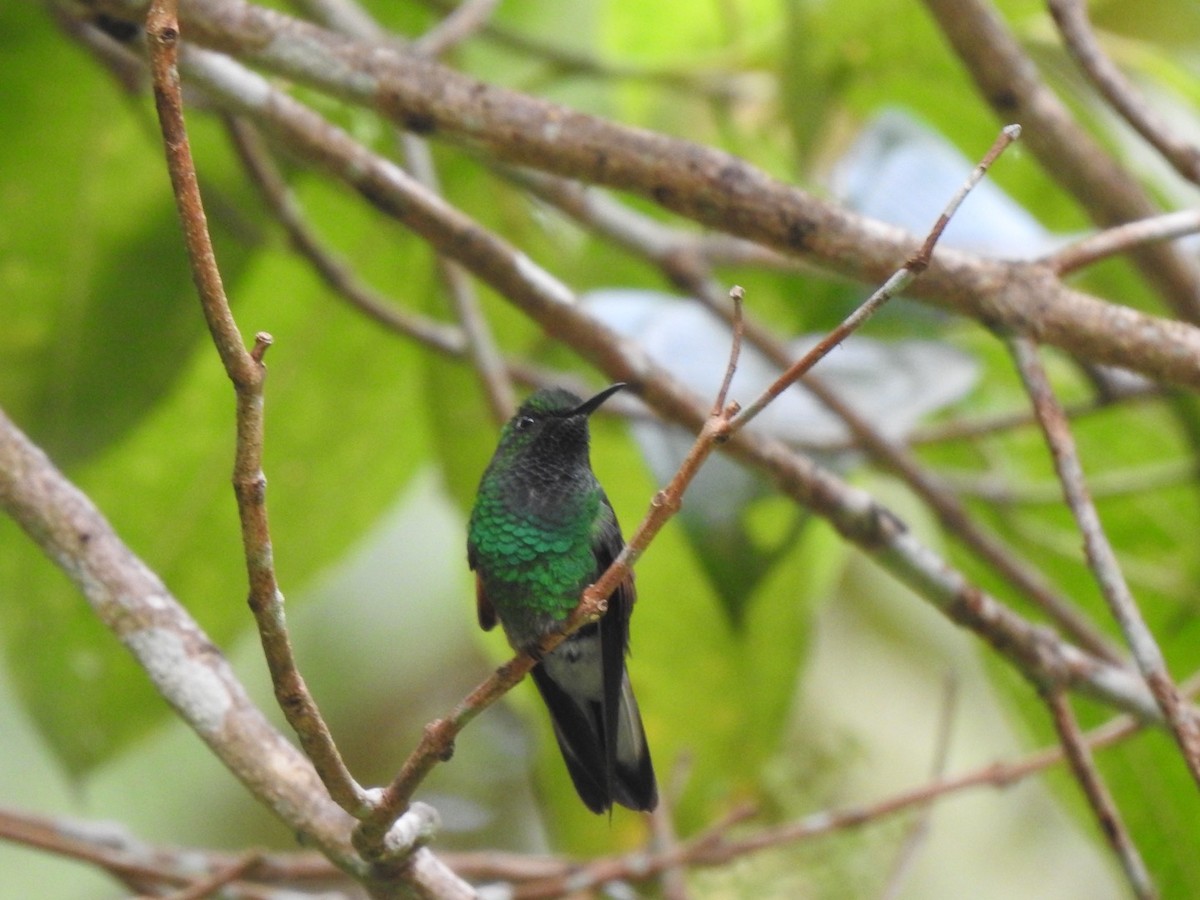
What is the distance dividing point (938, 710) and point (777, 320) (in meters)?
2.11

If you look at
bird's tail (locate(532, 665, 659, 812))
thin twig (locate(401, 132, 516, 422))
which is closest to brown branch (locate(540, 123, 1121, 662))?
thin twig (locate(401, 132, 516, 422))

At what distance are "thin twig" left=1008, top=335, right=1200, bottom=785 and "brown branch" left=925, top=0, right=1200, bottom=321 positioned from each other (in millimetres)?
556

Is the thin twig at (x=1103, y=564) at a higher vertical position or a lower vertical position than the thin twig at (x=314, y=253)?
lower

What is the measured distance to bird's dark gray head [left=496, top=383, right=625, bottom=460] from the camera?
1424 mm

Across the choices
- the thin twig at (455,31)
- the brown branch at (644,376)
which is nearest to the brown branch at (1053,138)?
the brown branch at (644,376)

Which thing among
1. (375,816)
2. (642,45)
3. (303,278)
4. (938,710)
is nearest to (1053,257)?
(375,816)

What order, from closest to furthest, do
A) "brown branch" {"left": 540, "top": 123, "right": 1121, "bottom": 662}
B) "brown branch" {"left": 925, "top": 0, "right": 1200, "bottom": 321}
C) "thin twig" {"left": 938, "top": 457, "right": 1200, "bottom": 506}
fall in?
1. "brown branch" {"left": 925, "top": 0, "right": 1200, "bottom": 321}
2. "brown branch" {"left": 540, "top": 123, "right": 1121, "bottom": 662}
3. "thin twig" {"left": 938, "top": 457, "right": 1200, "bottom": 506}

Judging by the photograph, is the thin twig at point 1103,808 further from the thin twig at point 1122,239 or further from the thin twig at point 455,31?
the thin twig at point 455,31

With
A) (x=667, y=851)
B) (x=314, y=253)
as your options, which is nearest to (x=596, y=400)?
(x=667, y=851)

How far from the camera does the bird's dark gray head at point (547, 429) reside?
A: 56.1 inches

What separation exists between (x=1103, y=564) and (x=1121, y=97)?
2.18 ft

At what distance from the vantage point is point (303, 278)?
122 inches

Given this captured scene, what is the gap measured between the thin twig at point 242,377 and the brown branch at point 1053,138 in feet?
4.53

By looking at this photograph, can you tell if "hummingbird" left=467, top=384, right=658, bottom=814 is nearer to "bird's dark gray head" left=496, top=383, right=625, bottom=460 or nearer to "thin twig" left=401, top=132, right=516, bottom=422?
"bird's dark gray head" left=496, top=383, right=625, bottom=460
